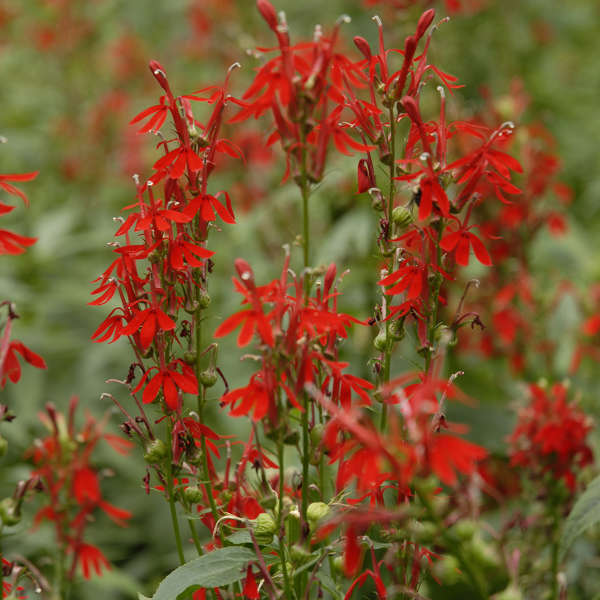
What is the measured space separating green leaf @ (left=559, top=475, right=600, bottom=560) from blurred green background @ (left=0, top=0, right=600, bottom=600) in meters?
0.80

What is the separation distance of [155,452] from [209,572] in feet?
0.56

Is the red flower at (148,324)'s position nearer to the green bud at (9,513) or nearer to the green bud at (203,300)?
the green bud at (203,300)

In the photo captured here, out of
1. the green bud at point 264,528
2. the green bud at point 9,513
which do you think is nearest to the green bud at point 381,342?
the green bud at point 264,528

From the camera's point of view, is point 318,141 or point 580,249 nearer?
point 318,141

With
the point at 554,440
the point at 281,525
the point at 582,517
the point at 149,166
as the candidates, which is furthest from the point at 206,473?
the point at 149,166

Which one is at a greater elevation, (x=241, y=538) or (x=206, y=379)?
(x=206, y=379)

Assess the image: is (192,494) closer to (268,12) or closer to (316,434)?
(316,434)

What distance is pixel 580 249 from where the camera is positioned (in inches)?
93.2

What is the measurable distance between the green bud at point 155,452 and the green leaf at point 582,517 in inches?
21.5

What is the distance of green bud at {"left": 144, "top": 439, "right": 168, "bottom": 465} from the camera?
96 cm

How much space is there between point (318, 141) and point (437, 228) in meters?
0.20

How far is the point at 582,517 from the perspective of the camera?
3.44 feet

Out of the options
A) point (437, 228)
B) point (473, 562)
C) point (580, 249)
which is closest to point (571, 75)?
point (580, 249)

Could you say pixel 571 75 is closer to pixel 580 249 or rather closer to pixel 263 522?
pixel 580 249
